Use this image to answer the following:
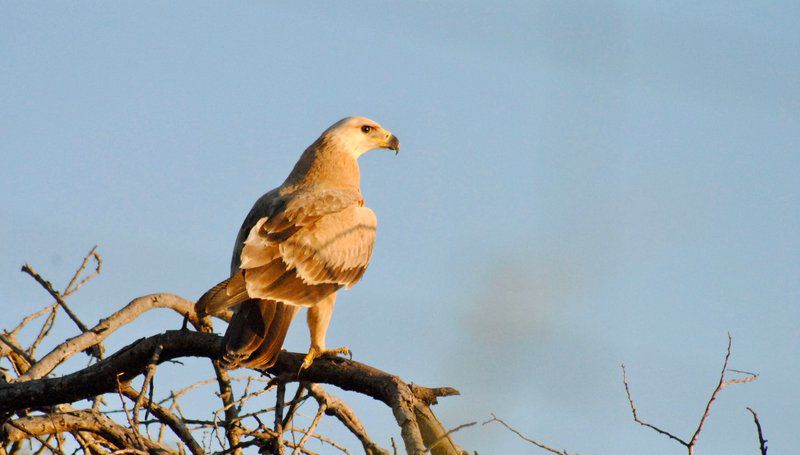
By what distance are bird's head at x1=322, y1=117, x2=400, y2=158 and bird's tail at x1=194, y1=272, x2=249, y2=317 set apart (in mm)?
2132

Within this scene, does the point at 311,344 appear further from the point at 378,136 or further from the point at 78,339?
the point at 378,136

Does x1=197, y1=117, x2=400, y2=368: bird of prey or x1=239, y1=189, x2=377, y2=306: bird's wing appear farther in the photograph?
x1=239, y1=189, x2=377, y2=306: bird's wing

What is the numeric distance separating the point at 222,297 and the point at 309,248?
3.38 ft

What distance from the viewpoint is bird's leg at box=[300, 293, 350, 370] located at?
4941mm

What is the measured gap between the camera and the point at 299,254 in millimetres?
5375

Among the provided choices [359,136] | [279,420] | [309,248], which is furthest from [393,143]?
[279,420]

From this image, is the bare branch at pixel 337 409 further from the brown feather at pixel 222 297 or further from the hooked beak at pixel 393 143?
the hooked beak at pixel 393 143

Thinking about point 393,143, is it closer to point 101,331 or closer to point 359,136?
point 359,136

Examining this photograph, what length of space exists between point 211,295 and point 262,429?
0.98m

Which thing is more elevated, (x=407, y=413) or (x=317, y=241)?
(x=317, y=241)

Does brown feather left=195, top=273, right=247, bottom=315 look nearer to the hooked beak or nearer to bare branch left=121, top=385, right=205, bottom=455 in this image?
bare branch left=121, top=385, right=205, bottom=455

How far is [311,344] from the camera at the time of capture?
16.5ft

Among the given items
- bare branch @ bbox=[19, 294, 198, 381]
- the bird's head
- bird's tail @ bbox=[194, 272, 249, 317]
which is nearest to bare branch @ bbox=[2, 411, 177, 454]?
bare branch @ bbox=[19, 294, 198, 381]

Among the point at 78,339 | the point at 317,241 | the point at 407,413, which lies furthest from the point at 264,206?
the point at 407,413
